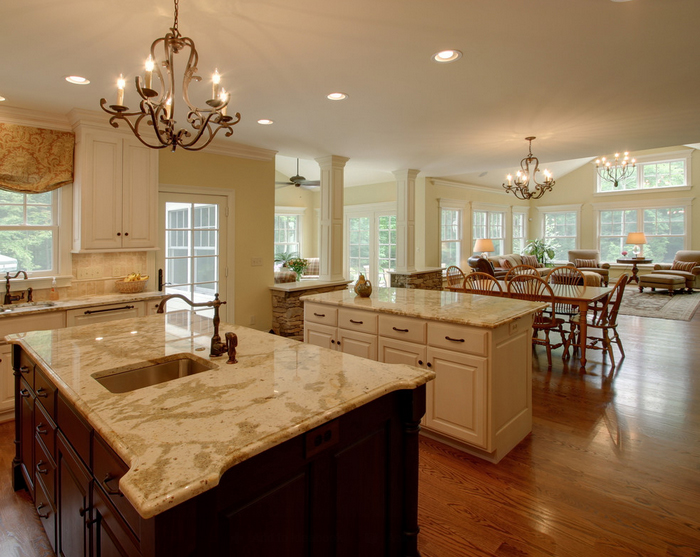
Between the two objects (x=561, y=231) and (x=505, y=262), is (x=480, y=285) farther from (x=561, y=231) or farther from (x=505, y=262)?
(x=561, y=231)

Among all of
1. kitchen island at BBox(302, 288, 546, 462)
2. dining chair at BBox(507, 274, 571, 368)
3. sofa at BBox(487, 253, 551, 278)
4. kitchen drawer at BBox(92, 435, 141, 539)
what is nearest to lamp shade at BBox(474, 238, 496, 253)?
sofa at BBox(487, 253, 551, 278)

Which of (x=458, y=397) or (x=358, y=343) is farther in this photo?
(x=358, y=343)

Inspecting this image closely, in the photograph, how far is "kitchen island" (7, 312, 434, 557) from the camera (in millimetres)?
941

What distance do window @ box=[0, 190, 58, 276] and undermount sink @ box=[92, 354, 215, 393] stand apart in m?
2.89

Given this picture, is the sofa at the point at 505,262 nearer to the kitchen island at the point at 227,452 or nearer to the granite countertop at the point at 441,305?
the granite countertop at the point at 441,305

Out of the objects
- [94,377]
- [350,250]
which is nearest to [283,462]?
[94,377]

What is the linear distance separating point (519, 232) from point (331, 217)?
8.44m

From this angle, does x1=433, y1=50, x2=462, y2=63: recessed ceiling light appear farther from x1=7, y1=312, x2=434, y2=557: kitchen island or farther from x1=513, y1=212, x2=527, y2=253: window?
x1=513, y1=212, x2=527, y2=253: window

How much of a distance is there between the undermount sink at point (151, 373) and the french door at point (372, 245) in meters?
7.20

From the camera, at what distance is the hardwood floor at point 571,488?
6.17ft

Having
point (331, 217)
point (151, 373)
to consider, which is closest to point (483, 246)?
point (331, 217)

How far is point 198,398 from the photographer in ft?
4.32

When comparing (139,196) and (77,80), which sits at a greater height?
(77,80)

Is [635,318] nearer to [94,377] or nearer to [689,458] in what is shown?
[689,458]
